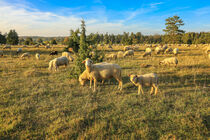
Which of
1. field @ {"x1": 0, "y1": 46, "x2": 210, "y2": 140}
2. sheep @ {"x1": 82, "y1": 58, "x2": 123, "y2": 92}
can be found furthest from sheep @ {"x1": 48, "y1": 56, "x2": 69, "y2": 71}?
sheep @ {"x1": 82, "y1": 58, "x2": 123, "y2": 92}

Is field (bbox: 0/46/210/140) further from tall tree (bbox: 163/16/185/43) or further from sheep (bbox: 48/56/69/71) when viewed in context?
tall tree (bbox: 163/16/185/43)

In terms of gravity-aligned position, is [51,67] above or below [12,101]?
above

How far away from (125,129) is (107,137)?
790mm

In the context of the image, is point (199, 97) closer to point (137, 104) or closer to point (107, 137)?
point (137, 104)

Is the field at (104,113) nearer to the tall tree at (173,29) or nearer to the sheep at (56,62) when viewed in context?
the sheep at (56,62)

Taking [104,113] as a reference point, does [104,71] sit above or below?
above

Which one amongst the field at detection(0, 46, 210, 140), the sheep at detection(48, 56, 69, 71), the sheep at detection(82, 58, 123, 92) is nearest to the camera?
the field at detection(0, 46, 210, 140)

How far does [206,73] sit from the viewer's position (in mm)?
11625

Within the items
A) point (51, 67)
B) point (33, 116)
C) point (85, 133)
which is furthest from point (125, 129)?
point (51, 67)

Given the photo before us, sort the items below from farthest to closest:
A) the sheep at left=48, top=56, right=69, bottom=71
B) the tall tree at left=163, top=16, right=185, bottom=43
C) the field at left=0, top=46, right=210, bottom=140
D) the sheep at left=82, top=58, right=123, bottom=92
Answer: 1. the tall tree at left=163, top=16, right=185, bottom=43
2. the sheep at left=48, top=56, right=69, bottom=71
3. the sheep at left=82, top=58, right=123, bottom=92
4. the field at left=0, top=46, right=210, bottom=140

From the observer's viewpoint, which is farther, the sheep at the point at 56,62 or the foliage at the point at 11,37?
the foliage at the point at 11,37

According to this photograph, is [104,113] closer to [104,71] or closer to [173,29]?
[104,71]

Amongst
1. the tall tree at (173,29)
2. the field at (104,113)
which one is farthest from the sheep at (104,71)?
the tall tree at (173,29)

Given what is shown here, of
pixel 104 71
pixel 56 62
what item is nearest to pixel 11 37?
pixel 56 62
